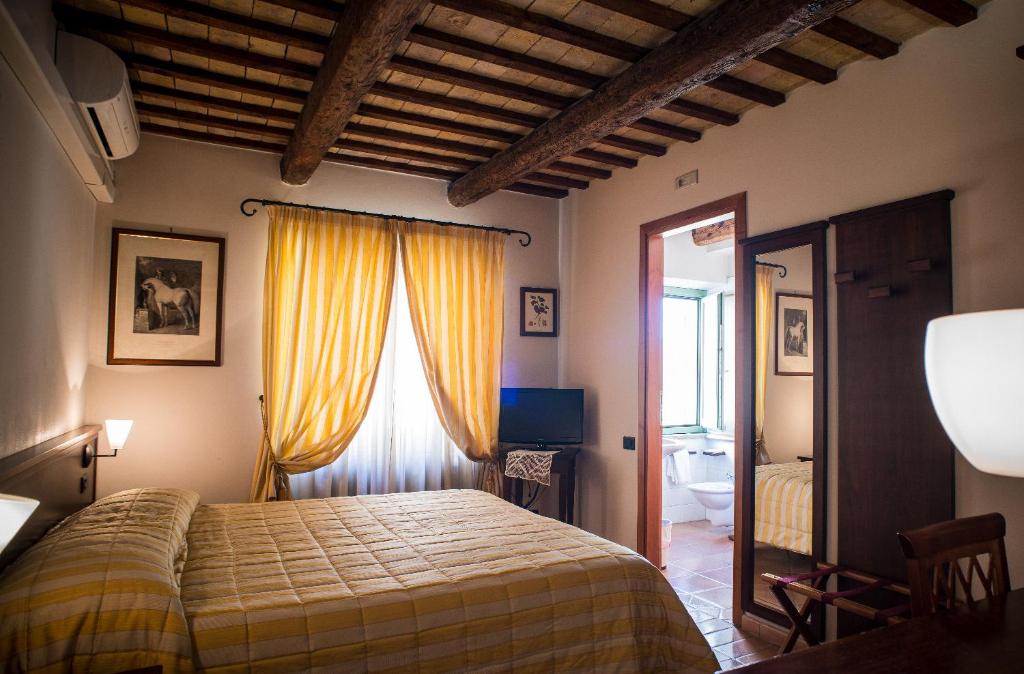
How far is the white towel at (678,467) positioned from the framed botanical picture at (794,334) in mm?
2711

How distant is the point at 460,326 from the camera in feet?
15.3

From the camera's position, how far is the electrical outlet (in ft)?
12.9

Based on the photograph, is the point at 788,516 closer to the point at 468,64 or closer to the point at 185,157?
the point at 468,64

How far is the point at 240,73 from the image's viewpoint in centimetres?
323

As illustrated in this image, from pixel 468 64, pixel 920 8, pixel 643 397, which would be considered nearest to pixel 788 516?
pixel 643 397

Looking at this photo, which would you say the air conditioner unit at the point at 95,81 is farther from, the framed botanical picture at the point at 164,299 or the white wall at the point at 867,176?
the white wall at the point at 867,176

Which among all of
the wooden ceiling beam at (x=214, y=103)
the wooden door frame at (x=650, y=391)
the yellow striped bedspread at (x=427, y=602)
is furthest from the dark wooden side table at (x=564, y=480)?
the wooden ceiling beam at (x=214, y=103)

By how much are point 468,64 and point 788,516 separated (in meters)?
2.71

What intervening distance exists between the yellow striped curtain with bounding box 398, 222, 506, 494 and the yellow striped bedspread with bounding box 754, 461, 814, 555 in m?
1.88

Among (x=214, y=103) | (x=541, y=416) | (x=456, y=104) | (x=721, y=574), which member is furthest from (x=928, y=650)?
(x=214, y=103)

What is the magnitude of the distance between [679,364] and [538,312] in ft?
7.14

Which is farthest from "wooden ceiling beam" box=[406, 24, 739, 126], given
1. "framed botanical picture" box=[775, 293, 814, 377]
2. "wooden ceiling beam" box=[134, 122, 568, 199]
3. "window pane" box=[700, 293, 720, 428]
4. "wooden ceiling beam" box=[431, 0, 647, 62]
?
"window pane" box=[700, 293, 720, 428]

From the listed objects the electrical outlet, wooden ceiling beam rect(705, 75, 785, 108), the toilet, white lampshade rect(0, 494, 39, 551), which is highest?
wooden ceiling beam rect(705, 75, 785, 108)

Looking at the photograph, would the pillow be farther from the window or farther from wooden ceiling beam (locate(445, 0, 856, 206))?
the window
